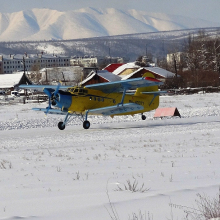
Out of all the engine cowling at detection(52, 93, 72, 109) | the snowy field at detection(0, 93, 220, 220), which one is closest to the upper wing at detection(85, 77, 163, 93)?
the engine cowling at detection(52, 93, 72, 109)

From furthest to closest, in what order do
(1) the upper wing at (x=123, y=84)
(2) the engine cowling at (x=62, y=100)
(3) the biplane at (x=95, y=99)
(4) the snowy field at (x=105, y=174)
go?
(1) the upper wing at (x=123, y=84), (3) the biplane at (x=95, y=99), (2) the engine cowling at (x=62, y=100), (4) the snowy field at (x=105, y=174)

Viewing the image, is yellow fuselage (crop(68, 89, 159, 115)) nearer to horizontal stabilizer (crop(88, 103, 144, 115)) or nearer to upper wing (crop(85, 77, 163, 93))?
→ upper wing (crop(85, 77, 163, 93))

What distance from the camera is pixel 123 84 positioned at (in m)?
20.2

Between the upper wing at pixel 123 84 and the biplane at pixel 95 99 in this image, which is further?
the upper wing at pixel 123 84

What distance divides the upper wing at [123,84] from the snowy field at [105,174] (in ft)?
11.3

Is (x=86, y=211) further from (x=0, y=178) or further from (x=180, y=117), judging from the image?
(x=180, y=117)

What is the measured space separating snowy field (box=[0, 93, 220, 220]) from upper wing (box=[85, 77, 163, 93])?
345 centimetres

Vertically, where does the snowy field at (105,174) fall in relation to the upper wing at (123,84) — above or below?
below

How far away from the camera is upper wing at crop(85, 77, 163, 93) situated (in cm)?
1967

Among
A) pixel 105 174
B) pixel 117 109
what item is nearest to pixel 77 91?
pixel 117 109

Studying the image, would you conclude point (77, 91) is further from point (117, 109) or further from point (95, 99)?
point (117, 109)

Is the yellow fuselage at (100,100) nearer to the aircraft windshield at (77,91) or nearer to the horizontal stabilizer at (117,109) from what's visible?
the aircraft windshield at (77,91)

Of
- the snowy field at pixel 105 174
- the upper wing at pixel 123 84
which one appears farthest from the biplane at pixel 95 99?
the snowy field at pixel 105 174

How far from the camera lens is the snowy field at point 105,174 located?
19.0 feet
